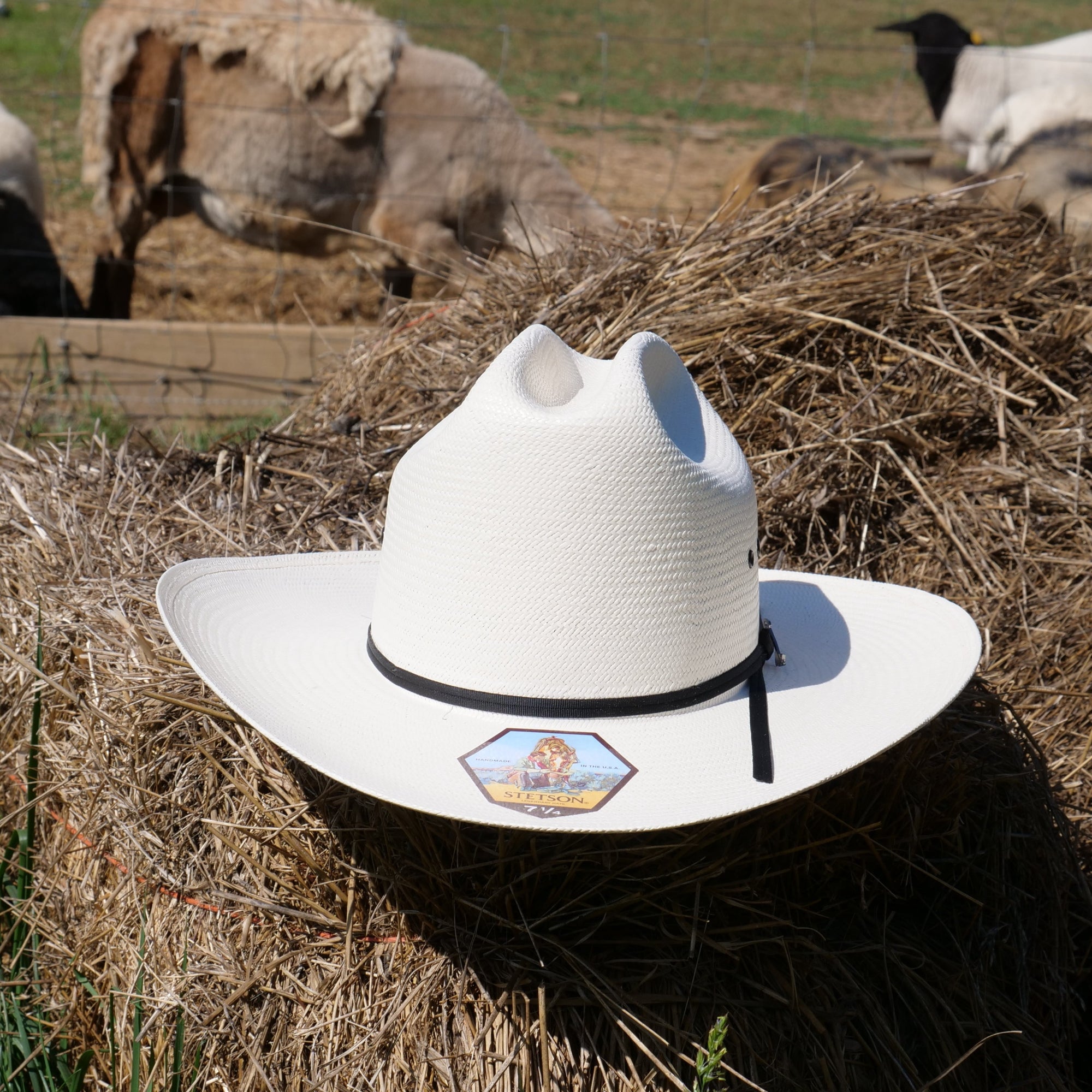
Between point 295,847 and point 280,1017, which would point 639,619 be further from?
point 280,1017

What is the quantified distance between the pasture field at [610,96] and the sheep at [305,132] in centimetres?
29

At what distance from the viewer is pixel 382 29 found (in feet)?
19.7

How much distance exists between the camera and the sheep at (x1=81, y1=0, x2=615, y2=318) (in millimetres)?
5949

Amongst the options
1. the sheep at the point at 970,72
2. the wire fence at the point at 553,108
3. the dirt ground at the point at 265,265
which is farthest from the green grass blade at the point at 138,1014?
the sheep at the point at 970,72

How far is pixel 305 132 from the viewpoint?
605 centimetres

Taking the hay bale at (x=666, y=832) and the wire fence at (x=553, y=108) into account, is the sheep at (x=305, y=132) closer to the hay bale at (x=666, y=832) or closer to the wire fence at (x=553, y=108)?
the wire fence at (x=553, y=108)

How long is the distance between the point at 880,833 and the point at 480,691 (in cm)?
80

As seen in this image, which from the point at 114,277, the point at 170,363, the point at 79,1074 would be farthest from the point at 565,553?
the point at 114,277

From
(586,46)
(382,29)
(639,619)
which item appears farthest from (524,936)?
(586,46)

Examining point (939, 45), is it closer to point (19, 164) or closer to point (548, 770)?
point (19, 164)

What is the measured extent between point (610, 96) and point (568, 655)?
51.9 feet

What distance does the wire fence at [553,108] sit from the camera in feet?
20.1

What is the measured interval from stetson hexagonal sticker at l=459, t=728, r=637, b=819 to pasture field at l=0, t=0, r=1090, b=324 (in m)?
2.11

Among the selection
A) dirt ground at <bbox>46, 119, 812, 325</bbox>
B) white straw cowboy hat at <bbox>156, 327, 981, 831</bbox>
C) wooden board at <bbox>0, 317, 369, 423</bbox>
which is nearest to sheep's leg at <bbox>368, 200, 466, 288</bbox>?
dirt ground at <bbox>46, 119, 812, 325</bbox>
